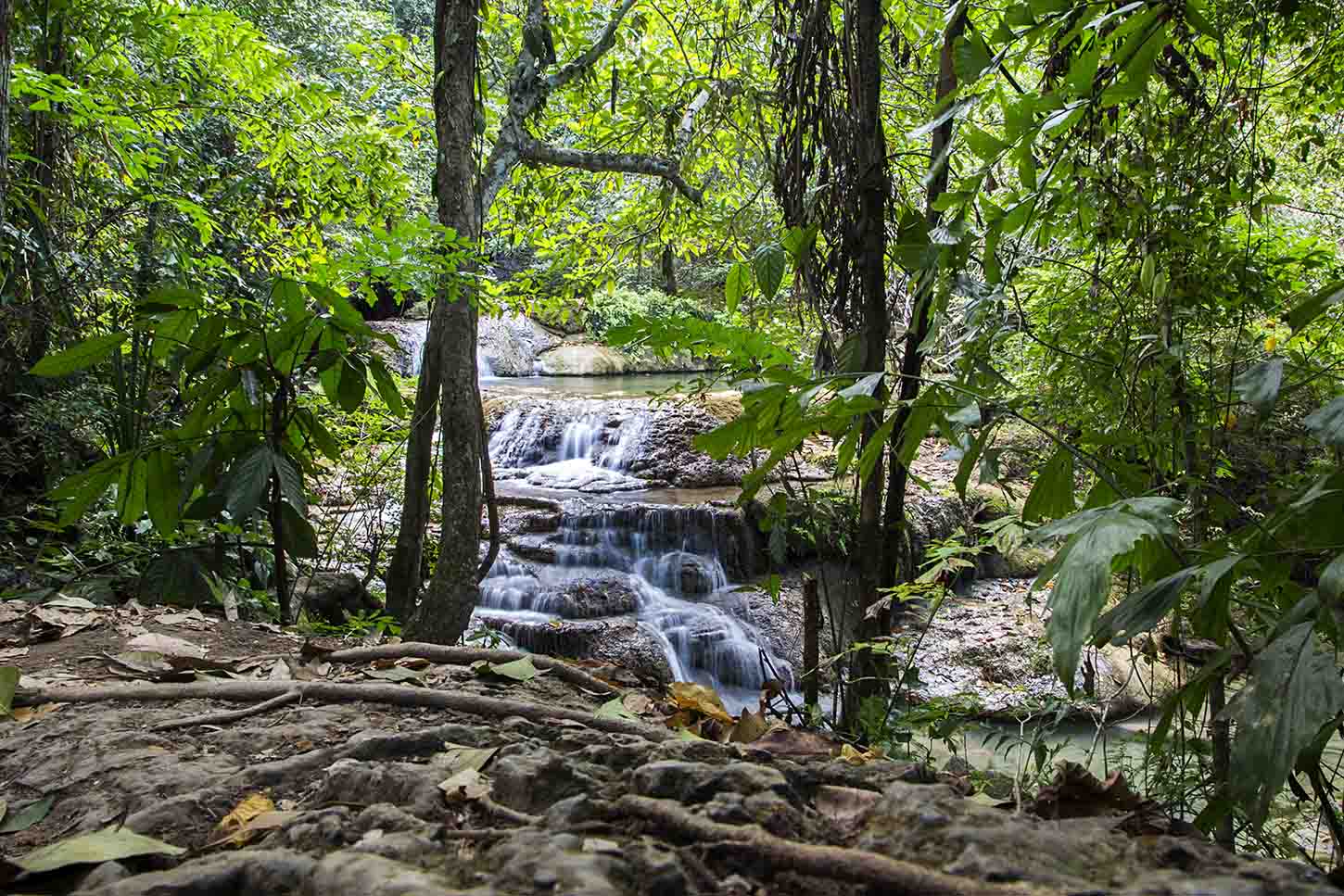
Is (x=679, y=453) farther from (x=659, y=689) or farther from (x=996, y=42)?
(x=996, y=42)

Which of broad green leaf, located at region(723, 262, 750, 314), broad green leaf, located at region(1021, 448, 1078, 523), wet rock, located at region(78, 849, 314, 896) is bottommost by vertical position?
wet rock, located at region(78, 849, 314, 896)

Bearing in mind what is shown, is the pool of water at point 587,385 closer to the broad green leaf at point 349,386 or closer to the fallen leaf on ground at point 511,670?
the broad green leaf at point 349,386

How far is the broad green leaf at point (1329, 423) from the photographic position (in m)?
0.95

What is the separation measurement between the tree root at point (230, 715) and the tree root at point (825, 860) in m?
1.03

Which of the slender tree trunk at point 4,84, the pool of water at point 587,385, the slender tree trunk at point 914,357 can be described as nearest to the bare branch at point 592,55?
the slender tree trunk at point 4,84

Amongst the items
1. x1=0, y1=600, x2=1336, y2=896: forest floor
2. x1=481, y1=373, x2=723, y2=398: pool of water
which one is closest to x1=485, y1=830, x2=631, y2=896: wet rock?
x1=0, y1=600, x2=1336, y2=896: forest floor

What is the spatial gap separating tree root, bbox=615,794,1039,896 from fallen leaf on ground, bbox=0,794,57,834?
937 millimetres

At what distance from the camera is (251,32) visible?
5.67m

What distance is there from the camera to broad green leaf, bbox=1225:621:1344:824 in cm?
85

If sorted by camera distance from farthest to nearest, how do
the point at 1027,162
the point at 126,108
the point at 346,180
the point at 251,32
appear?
the point at 346,180 → the point at 251,32 → the point at 126,108 → the point at 1027,162

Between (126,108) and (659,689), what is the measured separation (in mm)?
5438

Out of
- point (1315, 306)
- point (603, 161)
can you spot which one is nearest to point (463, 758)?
point (1315, 306)

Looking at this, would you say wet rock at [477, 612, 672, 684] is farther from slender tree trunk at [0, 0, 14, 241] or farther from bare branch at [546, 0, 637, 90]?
slender tree trunk at [0, 0, 14, 241]

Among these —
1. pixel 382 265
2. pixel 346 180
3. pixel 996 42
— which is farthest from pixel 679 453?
pixel 996 42
